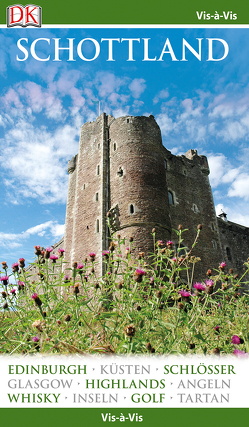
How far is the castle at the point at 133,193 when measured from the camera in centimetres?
1176

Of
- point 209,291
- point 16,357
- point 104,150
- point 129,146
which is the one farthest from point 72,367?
point 104,150

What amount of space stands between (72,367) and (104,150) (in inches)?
542

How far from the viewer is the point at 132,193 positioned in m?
12.0

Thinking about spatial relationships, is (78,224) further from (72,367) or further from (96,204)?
(72,367)

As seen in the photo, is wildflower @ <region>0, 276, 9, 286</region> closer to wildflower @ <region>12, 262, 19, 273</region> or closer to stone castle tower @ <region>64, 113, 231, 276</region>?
wildflower @ <region>12, 262, 19, 273</region>

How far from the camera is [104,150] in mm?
14664

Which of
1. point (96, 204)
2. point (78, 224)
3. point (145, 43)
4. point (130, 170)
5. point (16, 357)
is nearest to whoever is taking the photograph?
point (16, 357)

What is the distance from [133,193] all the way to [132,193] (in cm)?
6
